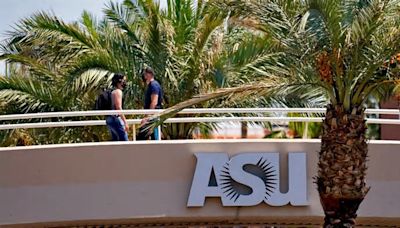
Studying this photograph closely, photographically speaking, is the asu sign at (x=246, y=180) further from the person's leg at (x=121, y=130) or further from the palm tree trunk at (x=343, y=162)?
the palm tree trunk at (x=343, y=162)

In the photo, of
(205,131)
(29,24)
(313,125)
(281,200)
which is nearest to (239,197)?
(281,200)

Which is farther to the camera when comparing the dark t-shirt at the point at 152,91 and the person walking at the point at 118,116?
the dark t-shirt at the point at 152,91

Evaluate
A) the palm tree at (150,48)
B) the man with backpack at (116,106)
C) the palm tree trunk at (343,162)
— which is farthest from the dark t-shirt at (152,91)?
the palm tree trunk at (343,162)

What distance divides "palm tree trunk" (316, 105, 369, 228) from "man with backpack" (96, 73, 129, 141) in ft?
9.37

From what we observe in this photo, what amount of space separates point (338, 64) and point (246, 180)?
2578mm

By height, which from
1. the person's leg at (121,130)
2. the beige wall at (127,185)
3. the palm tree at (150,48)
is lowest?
the beige wall at (127,185)

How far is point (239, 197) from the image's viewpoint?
10.8 m

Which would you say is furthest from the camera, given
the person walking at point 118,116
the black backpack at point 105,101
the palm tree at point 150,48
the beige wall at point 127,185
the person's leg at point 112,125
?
the palm tree at point 150,48

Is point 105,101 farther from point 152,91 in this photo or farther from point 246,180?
point 246,180

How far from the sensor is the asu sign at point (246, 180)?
35.4ft

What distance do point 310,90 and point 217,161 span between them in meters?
1.72

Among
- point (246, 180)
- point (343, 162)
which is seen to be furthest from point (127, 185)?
point (343, 162)

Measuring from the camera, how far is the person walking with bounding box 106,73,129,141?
10.4 metres

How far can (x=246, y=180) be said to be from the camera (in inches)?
428
